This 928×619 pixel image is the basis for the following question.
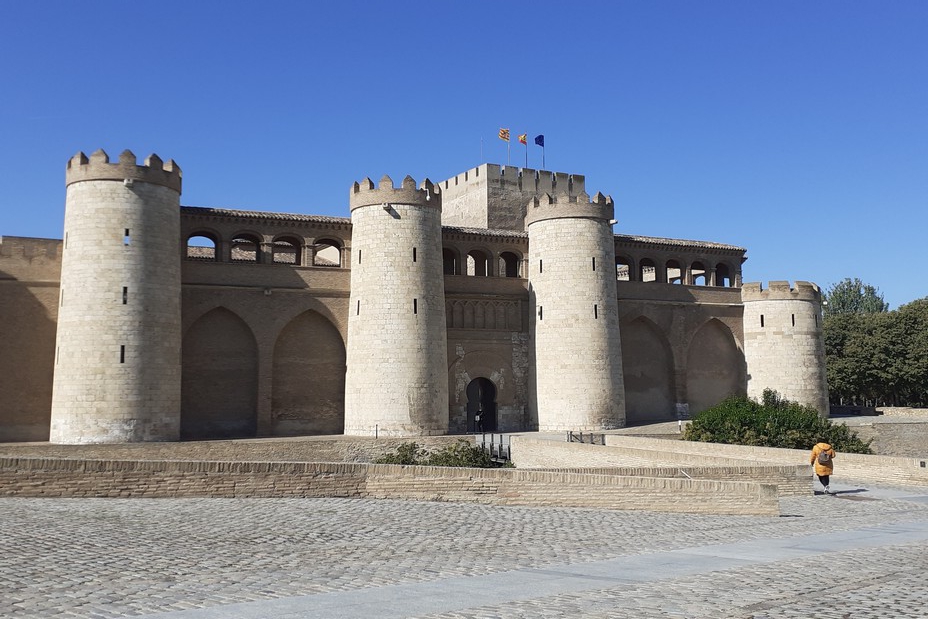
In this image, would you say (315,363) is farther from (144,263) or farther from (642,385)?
(642,385)

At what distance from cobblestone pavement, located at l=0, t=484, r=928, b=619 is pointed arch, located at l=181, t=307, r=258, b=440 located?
12.8 m

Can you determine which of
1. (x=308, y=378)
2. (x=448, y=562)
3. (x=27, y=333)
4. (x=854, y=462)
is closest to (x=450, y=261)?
(x=308, y=378)

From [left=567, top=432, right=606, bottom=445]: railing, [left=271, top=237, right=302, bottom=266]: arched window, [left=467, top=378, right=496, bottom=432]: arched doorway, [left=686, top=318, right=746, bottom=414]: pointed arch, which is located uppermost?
[left=271, top=237, right=302, bottom=266]: arched window

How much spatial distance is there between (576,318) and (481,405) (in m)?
4.54

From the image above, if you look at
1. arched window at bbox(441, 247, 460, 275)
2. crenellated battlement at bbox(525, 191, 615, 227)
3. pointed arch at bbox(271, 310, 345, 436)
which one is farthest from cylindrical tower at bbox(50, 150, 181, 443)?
crenellated battlement at bbox(525, 191, 615, 227)

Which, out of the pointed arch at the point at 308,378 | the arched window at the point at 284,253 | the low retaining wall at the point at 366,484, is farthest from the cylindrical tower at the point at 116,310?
the low retaining wall at the point at 366,484

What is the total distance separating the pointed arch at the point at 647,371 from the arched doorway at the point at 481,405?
16.9 feet

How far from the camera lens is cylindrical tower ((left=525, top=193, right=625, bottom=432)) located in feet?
89.4

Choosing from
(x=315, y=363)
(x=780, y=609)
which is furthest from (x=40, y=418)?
(x=780, y=609)

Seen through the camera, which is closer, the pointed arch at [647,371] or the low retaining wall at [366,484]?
the low retaining wall at [366,484]

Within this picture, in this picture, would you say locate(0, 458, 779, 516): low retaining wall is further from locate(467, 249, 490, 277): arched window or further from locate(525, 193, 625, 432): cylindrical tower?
locate(467, 249, 490, 277): arched window

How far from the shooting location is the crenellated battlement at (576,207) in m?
28.2

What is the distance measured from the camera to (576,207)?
28172 mm

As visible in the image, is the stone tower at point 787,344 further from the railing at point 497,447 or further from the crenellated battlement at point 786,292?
the railing at point 497,447
